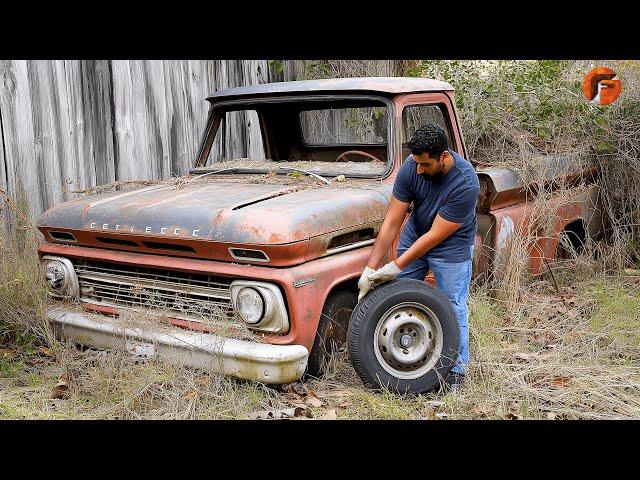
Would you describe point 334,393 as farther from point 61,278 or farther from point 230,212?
point 61,278

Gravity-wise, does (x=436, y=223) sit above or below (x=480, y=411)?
above

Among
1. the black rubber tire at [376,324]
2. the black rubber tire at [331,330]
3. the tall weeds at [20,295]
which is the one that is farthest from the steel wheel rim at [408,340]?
the tall weeds at [20,295]

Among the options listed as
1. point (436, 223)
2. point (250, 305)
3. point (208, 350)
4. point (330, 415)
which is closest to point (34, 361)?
point (208, 350)

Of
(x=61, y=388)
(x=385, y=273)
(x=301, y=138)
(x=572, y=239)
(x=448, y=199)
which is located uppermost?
(x=301, y=138)

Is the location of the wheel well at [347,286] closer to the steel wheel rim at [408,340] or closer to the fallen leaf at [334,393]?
the steel wheel rim at [408,340]

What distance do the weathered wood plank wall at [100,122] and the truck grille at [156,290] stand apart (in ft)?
4.57

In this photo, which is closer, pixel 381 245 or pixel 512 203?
pixel 381 245

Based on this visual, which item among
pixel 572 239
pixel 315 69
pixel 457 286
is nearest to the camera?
pixel 457 286

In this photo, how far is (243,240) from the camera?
4004 mm

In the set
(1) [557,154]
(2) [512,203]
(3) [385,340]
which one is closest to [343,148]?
(2) [512,203]

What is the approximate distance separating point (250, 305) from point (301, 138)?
100 inches

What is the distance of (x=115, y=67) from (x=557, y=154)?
161 inches

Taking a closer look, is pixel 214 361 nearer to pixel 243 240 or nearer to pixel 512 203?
pixel 243 240

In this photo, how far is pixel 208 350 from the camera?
409 cm
